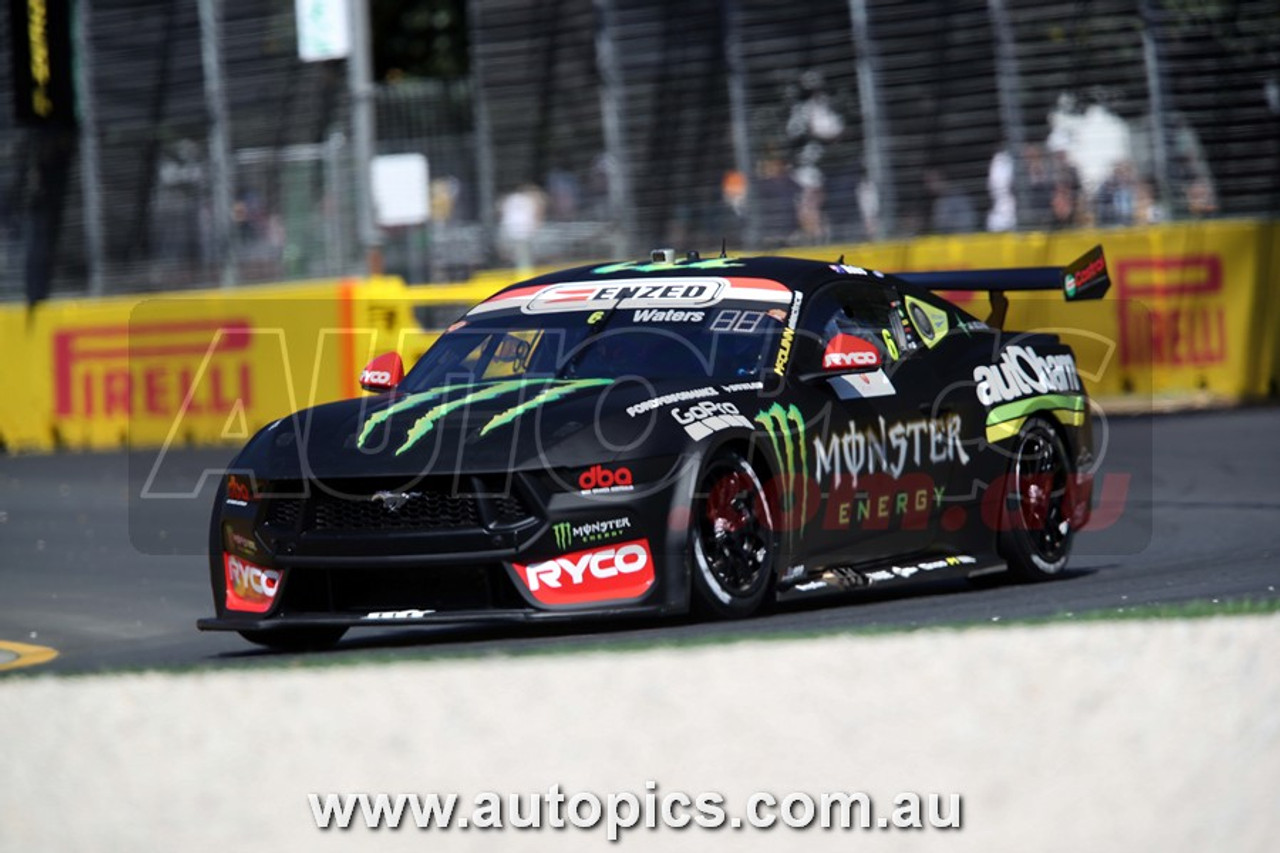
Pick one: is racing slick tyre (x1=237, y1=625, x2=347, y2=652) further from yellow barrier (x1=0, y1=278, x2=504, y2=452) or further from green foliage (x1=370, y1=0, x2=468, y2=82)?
green foliage (x1=370, y1=0, x2=468, y2=82)

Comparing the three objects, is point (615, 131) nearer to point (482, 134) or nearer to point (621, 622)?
point (482, 134)

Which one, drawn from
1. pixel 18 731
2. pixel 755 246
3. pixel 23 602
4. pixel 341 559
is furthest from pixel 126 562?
pixel 755 246

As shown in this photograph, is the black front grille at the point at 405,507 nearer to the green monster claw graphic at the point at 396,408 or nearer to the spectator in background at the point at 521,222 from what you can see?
the green monster claw graphic at the point at 396,408

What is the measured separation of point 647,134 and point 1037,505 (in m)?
12.2

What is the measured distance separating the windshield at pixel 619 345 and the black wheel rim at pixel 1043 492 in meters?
1.44

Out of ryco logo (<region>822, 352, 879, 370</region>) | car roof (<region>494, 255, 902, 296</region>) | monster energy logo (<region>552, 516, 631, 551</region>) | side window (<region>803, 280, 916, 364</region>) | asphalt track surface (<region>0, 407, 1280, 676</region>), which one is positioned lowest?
asphalt track surface (<region>0, 407, 1280, 676</region>)

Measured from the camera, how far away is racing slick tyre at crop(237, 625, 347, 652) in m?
8.43

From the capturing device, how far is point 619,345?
28.6ft

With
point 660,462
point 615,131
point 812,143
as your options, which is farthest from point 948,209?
point 660,462

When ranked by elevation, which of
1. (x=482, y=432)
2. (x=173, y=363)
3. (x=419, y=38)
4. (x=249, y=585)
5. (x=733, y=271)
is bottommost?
(x=173, y=363)

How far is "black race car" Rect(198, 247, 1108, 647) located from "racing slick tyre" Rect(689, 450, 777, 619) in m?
0.01

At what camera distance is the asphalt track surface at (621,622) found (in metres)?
8.05

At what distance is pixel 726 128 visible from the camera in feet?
68.7

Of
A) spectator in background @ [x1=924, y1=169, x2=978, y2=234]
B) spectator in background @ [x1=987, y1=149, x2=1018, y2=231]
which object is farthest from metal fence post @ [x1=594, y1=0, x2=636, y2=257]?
spectator in background @ [x1=987, y1=149, x2=1018, y2=231]
